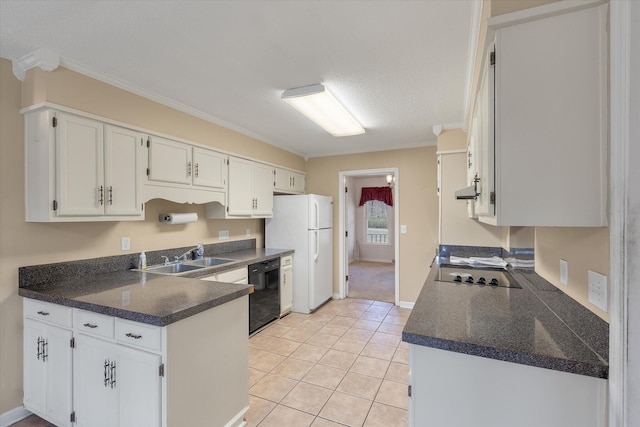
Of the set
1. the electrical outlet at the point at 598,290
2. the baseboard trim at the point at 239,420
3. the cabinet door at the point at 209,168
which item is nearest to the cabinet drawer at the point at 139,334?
the baseboard trim at the point at 239,420

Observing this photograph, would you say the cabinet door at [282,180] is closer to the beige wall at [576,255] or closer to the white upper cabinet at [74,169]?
the white upper cabinet at [74,169]

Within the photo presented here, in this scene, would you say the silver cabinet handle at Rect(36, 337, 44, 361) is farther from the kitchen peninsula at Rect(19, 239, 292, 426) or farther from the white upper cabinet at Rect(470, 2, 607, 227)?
the white upper cabinet at Rect(470, 2, 607, 227)

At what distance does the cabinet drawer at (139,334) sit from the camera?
4.81 feet

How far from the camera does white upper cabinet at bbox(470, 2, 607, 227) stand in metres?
0.96

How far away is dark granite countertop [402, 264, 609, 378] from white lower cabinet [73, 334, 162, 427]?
4.31ft

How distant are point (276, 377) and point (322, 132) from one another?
279 centimetres

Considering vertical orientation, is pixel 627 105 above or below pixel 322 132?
below

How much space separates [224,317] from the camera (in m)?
1.82

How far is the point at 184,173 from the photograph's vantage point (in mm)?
2830

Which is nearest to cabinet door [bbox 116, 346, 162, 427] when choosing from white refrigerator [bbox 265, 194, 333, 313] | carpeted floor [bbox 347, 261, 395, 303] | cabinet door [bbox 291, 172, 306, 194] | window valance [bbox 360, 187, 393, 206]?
white refrigerator [bbox 265, 194, 333, 313]

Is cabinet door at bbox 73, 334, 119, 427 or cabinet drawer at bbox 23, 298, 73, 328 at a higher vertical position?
cabinet drawer at bbox 23, 298, 73, 328

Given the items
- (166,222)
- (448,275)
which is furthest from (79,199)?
(448,275)

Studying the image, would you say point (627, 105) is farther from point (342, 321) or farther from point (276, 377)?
point (342, 321)

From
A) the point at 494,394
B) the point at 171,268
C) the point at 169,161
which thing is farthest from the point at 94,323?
the point at 494,394
